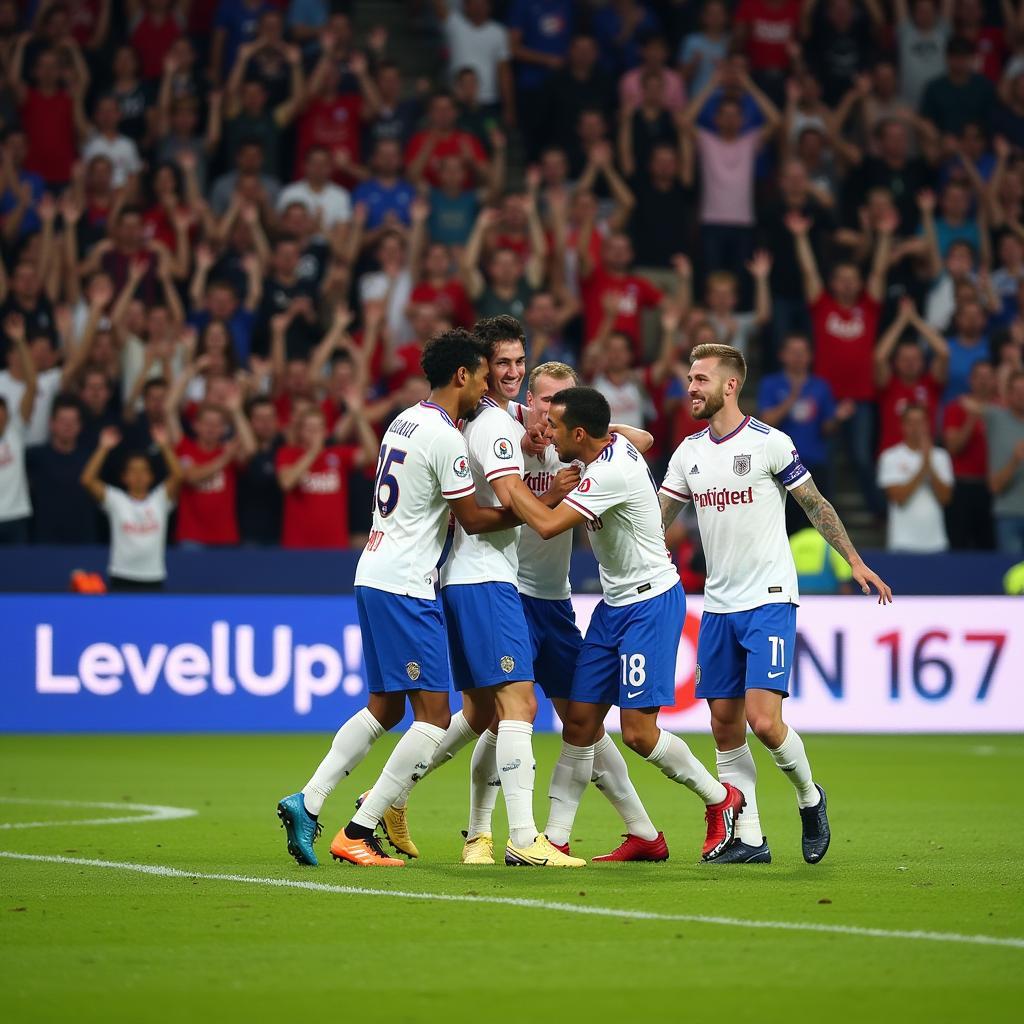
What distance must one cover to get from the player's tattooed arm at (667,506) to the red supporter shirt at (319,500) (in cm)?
816

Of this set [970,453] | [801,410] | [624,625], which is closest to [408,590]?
[624,625]

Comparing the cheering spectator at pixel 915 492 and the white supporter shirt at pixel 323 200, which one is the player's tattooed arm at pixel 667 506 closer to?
the cheering spectator at pixel 915 492

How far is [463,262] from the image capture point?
1844 centimetres

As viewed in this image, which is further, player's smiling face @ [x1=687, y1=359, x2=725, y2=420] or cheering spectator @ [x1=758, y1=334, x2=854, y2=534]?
cheering spectator @ [x1=758, y1=334, x2=854, y2=534]

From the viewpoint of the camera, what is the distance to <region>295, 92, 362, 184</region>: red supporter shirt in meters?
19.9

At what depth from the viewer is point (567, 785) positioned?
8.88 metres

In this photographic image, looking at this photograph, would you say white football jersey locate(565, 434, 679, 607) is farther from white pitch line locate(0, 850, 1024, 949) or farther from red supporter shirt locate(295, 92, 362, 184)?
red supporter shirt locate(295, 92, 362, 184)

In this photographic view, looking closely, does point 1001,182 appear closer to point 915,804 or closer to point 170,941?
point 915,804

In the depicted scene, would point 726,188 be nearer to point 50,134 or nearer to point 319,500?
point 319,500

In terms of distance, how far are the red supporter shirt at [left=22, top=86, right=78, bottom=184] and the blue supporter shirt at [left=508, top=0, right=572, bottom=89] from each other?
5.09 m

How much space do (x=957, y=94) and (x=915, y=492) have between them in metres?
5.81

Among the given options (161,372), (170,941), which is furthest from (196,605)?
(170,941)

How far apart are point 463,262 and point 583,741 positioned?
10.2 metres

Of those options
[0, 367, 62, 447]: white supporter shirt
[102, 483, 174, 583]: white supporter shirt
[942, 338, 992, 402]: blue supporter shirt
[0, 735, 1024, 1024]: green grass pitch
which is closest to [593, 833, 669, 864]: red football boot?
[0, 735, 1024, 1024]: green grass pitch
